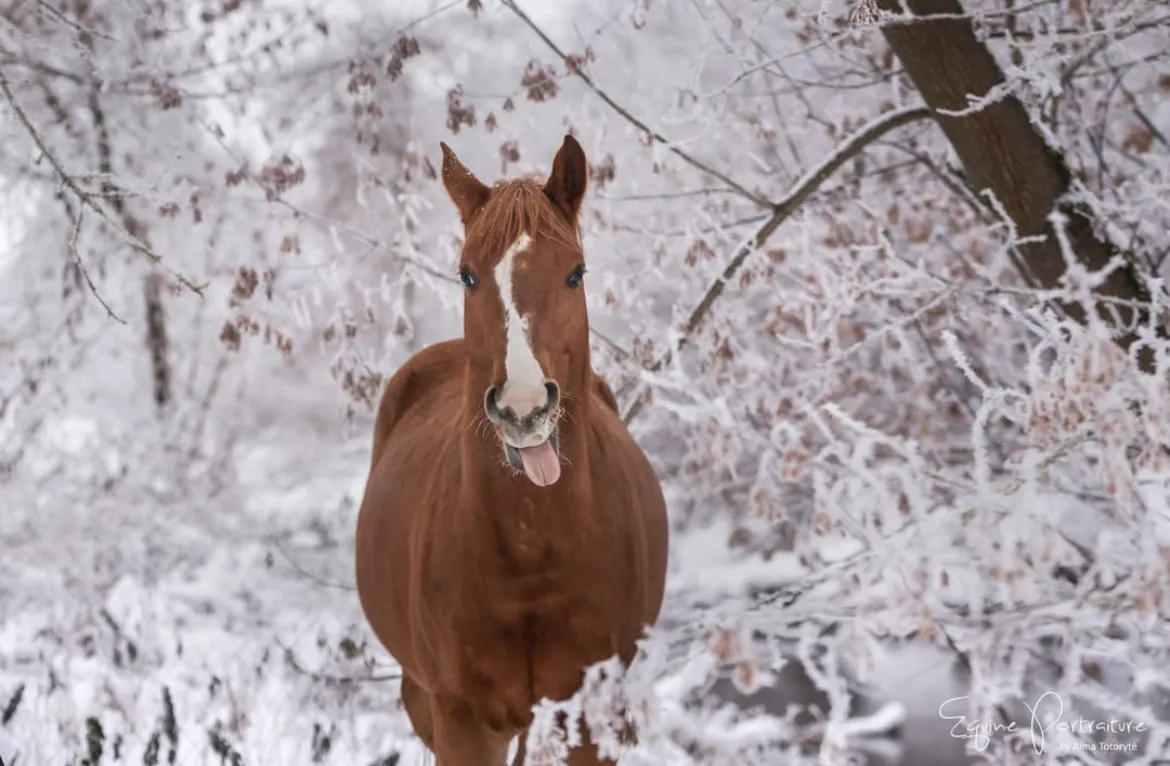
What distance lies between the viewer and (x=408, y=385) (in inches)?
140

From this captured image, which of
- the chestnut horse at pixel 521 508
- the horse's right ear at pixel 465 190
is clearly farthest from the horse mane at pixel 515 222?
the horse's right ear at pixel 465 190

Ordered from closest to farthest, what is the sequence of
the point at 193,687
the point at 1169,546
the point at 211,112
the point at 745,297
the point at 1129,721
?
the point at 1169,546 < the point at 1129,721 < the point at 193,687 < the point at 745,297 < the point at 211,112

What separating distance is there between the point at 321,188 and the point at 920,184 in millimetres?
6962

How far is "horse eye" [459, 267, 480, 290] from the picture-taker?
193 centimetres

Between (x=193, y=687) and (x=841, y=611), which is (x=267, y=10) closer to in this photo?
(x=193, y=687)

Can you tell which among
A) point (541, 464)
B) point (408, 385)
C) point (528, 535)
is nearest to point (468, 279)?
point (541, 464)

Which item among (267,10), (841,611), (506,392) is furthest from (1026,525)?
(267,10)

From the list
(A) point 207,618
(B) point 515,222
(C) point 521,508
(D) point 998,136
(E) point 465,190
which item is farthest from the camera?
(A) point 207,618

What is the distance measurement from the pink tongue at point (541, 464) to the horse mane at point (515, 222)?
0.41 m

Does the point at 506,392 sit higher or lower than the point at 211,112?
lower

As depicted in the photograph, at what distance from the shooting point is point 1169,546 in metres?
1.55

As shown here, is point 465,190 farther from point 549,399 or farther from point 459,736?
point 459,736

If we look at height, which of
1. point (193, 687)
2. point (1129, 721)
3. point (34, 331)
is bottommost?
point (1129, 721)

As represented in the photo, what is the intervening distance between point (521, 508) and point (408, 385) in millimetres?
1638
